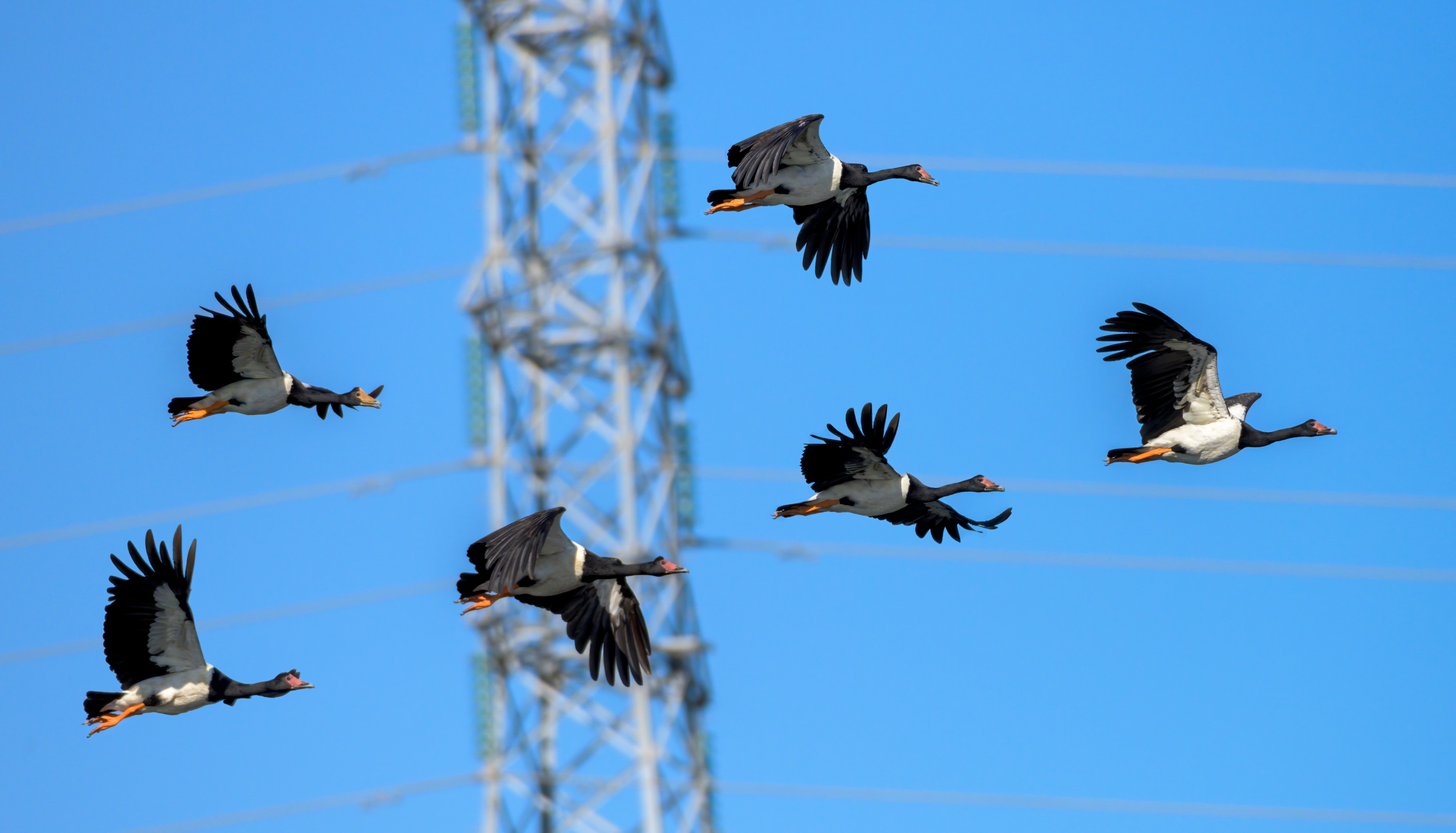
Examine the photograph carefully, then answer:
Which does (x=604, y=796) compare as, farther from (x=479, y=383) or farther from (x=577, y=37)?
(x=577, y=37)

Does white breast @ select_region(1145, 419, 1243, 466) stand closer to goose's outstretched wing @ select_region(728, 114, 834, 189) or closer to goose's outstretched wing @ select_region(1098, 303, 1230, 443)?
goose's outstretched wing @ select_region(1098, 303, 1230, 443)

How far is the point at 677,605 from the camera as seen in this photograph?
41656 millimetres

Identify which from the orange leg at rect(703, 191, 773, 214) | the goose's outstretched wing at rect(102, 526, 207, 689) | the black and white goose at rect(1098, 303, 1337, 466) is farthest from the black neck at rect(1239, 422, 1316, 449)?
the goose's outstretched wing at rect(102, 526, 207, 689)

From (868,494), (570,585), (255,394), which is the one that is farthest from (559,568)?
(255,394)

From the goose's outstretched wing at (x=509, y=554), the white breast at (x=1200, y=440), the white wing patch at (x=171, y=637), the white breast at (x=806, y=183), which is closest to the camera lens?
the goose's outstretched wing at (x=509, y=554)

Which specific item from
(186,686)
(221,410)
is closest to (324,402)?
(221,410)

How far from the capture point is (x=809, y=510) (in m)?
32.2

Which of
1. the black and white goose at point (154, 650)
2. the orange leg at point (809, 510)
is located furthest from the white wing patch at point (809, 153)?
the black and white goose at point (154, 650)

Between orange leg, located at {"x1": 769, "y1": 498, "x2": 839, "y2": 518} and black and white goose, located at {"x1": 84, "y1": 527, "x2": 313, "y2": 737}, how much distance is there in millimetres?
5436

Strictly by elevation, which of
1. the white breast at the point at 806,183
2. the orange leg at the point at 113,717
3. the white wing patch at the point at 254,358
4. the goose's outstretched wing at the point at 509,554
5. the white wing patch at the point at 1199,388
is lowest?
the orange leg at the point at 113,717

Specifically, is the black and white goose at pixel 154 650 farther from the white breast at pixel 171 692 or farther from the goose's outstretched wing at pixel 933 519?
the goose's outstretched wing at pixel 933 519

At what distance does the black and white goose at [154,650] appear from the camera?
106ft

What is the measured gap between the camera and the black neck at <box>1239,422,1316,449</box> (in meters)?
33.3

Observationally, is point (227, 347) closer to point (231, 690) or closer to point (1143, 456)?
point (231, 690)
